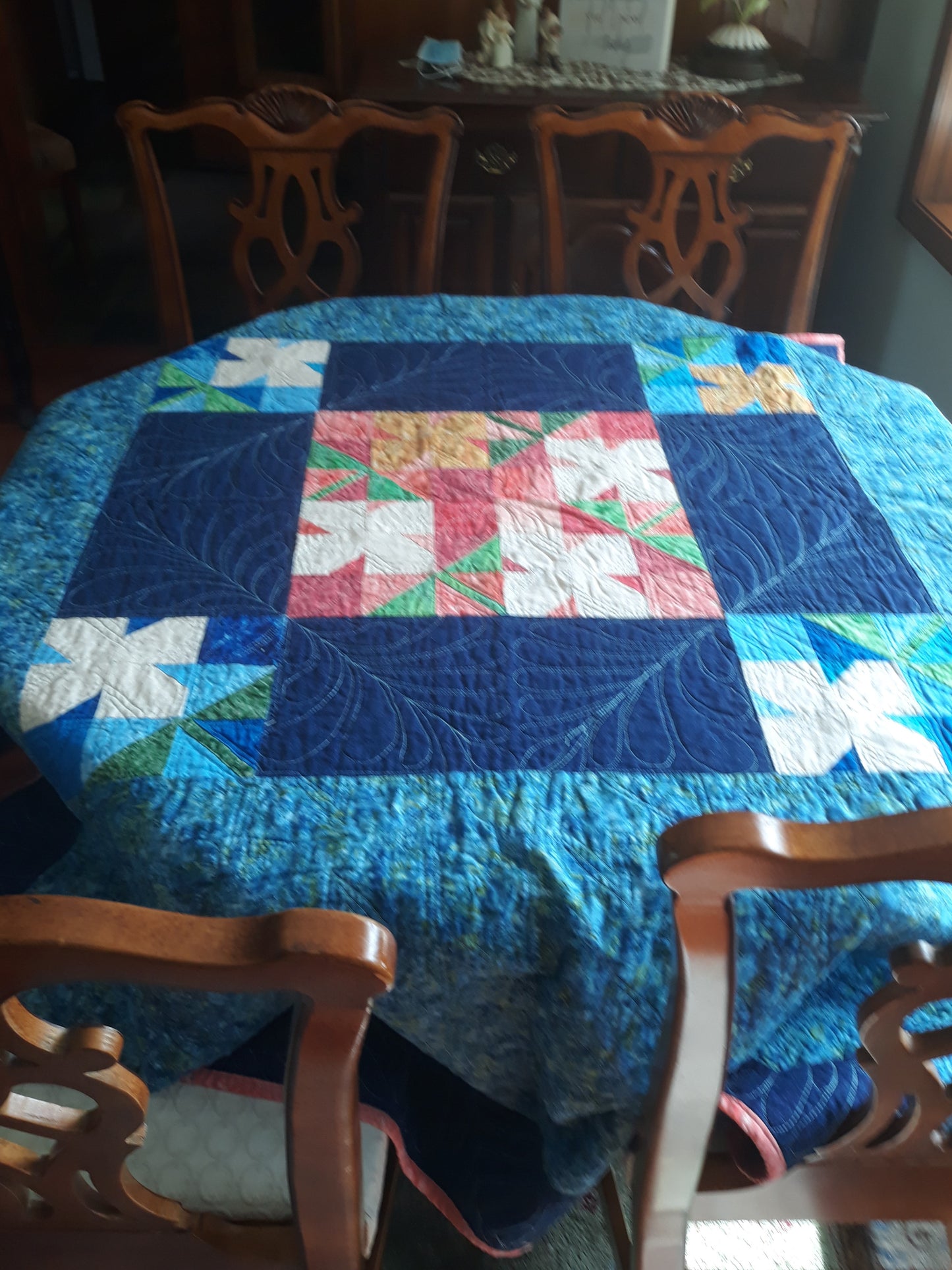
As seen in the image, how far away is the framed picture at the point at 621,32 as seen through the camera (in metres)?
2.24

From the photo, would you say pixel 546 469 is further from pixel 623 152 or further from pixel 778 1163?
pixel 623 152

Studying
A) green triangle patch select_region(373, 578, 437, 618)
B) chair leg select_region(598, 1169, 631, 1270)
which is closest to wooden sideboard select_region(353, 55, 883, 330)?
green triangle patch select_region(373, 578, 437, 618)

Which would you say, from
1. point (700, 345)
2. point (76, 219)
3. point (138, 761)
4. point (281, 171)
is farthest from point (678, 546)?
point (76, 219)

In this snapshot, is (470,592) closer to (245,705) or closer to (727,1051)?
(245,705)

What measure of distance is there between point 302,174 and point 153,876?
1.19 meters

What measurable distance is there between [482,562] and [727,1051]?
57 cm

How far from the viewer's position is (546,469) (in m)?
1.20

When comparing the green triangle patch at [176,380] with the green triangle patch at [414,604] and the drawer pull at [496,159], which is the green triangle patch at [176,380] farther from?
the drawer pull at [496,159]

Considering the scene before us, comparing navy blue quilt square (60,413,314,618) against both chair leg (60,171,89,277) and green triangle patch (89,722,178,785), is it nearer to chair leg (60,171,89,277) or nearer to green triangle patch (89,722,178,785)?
green triangle patch (89,722,178,785)

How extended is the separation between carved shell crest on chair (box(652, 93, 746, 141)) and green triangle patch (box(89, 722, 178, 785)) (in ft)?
4.05

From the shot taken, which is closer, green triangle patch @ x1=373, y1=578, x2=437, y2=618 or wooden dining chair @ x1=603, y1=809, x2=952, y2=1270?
wooden dining chair @ x1=603, y1=809, x2=952, y2=1270

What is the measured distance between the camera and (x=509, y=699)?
91cm

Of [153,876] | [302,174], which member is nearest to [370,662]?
[153,876]

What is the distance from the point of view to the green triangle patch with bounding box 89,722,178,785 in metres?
0.84
